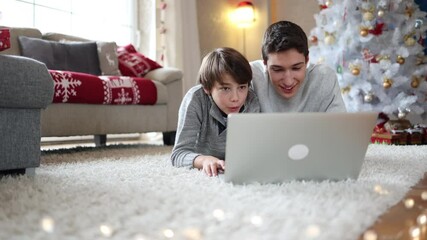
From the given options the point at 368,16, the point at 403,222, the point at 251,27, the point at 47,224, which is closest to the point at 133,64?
the point at 368,16

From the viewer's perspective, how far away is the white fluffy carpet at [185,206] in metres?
0.76

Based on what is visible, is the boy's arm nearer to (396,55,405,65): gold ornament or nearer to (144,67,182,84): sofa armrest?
(144,67,182,84): sofa armrest

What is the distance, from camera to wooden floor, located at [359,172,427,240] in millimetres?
772

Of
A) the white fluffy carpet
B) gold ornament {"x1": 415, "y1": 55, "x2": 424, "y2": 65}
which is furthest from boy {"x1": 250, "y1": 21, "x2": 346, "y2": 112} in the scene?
gold ornament {"x1": 415, "y1": 55, "x2": 424, "y2": 65}

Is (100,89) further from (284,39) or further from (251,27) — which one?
(251,27)

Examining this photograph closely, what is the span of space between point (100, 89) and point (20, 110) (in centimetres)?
94

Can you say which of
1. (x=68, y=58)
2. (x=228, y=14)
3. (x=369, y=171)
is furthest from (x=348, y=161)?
(x=228, y=14)

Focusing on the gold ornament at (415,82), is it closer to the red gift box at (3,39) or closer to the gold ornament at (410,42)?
the gold ornament at (410,42)

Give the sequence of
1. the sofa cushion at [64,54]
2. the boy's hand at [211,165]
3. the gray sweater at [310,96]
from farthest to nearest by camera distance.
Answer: the sofa cushion at [64,54] < the gray sweater at [310,96] < the boy's hand at [211,165]

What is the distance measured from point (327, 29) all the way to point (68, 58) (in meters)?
1.78

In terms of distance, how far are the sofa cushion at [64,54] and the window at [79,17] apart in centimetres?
50

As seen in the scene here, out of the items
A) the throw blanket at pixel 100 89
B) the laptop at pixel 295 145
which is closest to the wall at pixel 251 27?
the throw blanket at pixel 100 89

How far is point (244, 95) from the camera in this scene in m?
1.43

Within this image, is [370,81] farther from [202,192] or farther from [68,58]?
[202,192]
